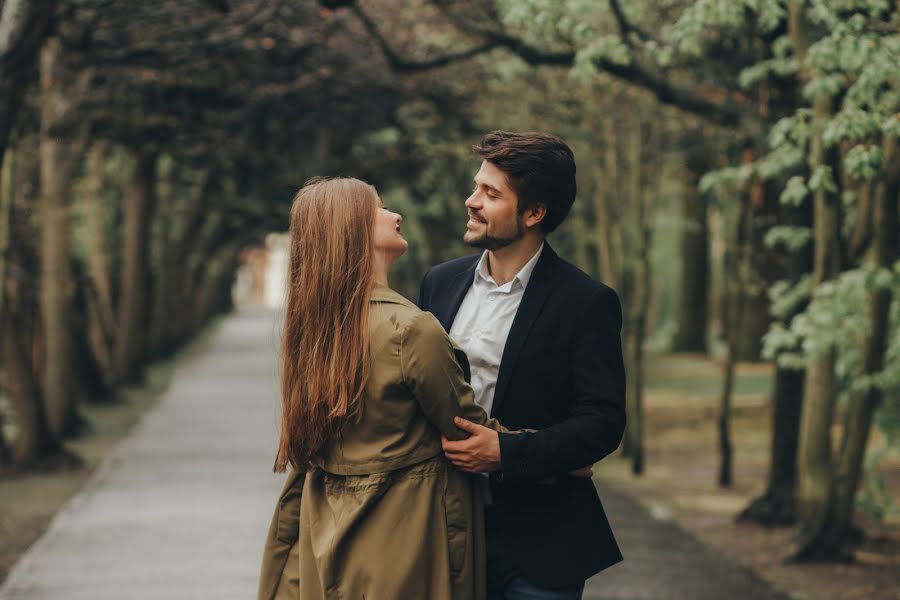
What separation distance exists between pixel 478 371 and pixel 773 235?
23.2ft

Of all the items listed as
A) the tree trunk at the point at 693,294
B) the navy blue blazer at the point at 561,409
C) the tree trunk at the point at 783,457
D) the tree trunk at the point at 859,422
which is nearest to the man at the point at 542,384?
the navy blue blazer at the point at 561,409

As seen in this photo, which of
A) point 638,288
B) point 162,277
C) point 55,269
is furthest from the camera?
point 162,277

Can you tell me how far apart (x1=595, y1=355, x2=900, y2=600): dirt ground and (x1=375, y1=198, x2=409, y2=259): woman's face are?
5968 millimetres

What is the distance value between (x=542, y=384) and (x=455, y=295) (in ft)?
1.44

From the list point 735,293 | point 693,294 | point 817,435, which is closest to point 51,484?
point 735,293

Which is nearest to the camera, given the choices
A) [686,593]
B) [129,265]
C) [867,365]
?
[686,593]

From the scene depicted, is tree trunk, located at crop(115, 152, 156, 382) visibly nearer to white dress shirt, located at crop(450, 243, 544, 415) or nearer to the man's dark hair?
white dress shirt, located at crop(450, 243, 544, 415)

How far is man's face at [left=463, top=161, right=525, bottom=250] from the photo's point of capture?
3799 mm

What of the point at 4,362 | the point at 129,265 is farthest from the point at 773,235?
the point at 129,265

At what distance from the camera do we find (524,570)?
3.75 m

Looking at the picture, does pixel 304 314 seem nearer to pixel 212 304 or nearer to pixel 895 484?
pixel 895 484

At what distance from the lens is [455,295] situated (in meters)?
4.07

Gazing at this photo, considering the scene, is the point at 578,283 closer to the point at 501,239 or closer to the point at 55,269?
the point at 501,239

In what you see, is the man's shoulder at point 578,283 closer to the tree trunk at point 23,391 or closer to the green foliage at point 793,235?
the green foliage at point 793,235
